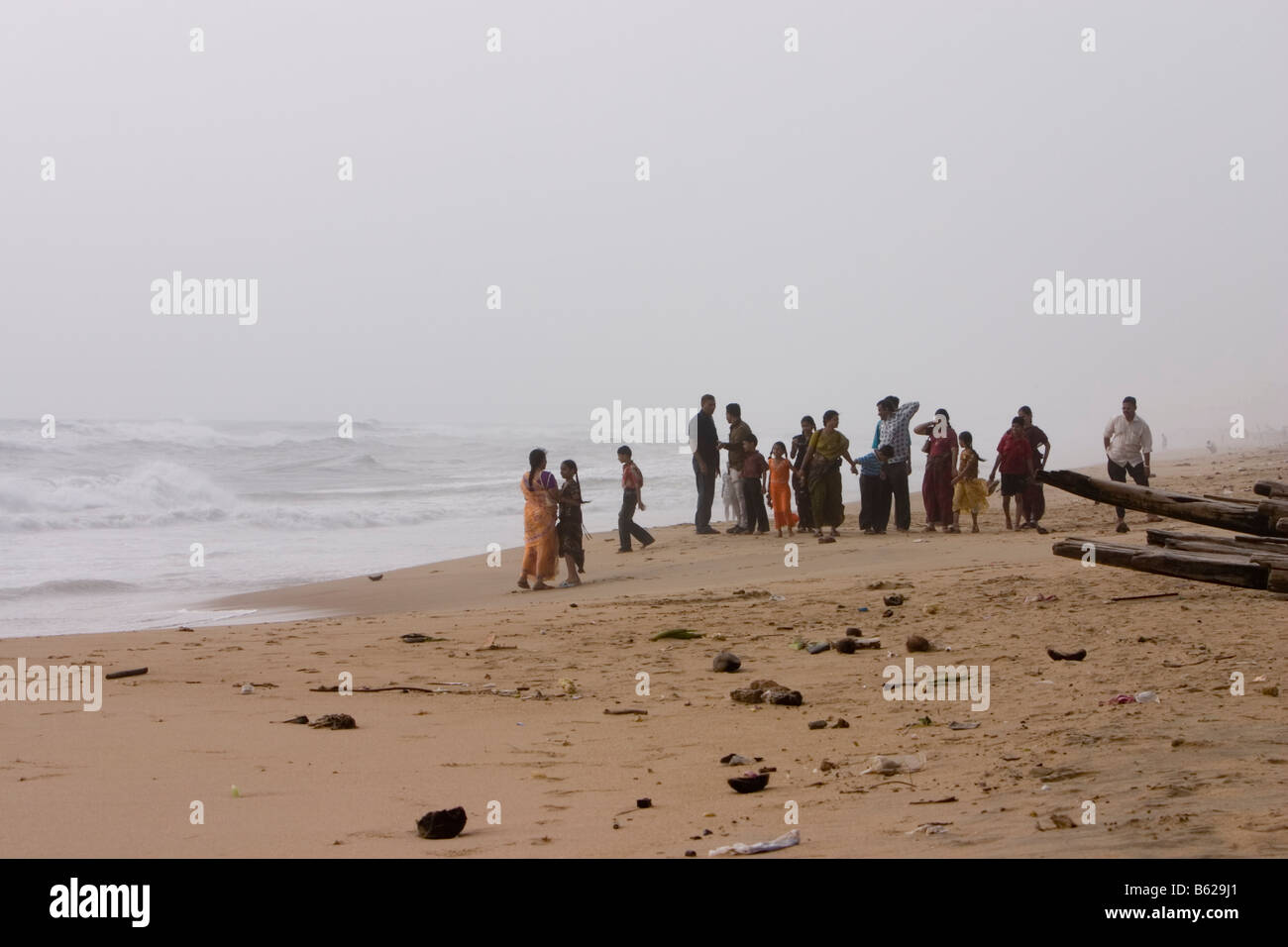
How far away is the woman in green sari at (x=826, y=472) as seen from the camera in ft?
55.8

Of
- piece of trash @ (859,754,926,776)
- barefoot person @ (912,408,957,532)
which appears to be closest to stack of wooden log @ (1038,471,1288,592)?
piece of trash @ (859,754,926,776)

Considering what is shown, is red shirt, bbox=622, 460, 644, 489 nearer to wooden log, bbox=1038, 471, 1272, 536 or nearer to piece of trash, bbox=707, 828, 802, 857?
wooden log, bbox=1038, 471, 1272, 536

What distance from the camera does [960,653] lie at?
26.3 ft

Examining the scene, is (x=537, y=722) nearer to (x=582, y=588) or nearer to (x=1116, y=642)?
(x=1116, y=642)

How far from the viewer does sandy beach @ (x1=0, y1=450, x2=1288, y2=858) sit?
175 inches

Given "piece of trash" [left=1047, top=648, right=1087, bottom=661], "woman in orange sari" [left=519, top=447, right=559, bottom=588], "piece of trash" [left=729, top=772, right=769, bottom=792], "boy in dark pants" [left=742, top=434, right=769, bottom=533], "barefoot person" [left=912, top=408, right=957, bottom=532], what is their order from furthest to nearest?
1. "boy in dark pants" [left=742, top=434, right=769, bottom=533]
2. "barefoot person" [left=912, top=408, right=957, bottom=532]
3. "woman in orange sari" [left=519, top=447, right=559, bottom=588]
4. "piece of trash" [left=1047, top=648, right=1087, bottom=661]
5. "piece of trash" [left=729, top=772, right=769, bottom=792]

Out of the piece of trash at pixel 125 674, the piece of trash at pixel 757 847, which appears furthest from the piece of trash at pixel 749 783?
the piece of trash at pixel 125 674

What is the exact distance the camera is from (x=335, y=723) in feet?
22.2

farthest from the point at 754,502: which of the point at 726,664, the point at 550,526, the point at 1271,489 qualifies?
the point at 1271,489

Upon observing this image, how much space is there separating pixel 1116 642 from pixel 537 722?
12.3 ft

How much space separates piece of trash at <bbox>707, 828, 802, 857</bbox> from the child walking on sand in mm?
13747

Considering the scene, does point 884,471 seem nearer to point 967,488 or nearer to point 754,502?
point 967,488

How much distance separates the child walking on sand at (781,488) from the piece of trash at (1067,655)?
34.2ft
